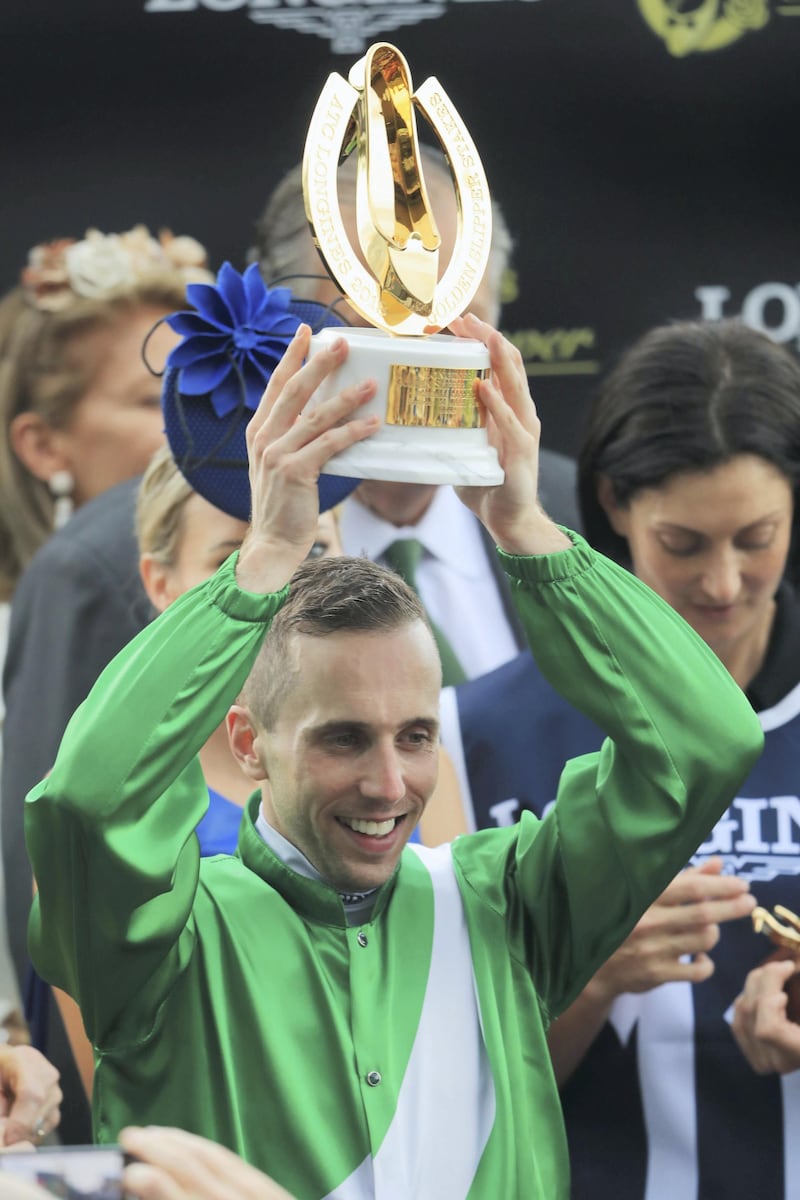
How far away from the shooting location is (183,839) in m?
2.19

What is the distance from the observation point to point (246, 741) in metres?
2.46

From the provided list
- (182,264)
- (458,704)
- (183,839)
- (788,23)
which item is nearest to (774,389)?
(458,704)

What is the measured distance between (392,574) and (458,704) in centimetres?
130

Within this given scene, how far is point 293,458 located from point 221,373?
825mm

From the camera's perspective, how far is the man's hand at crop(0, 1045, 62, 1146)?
2633 mm

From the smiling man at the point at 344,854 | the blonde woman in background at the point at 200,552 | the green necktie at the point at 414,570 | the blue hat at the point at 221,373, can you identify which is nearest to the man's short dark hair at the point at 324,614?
the smiling man at the point at 344,854

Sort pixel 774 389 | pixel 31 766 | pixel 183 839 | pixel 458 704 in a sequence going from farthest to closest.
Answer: pixel 31 766, pixel 458 704, pixel 774 389, pixel 183 839

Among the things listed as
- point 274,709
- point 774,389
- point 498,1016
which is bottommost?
point 498,1016

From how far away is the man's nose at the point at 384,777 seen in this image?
2.24 m

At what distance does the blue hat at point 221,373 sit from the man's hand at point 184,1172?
1.48 meters

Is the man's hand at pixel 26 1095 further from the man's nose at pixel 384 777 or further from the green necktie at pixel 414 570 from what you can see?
the green necktie at pixel 414 570

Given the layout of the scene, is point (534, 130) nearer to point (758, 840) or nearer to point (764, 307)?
point (764, 307)

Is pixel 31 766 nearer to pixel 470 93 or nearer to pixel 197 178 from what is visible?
pixel 197 178

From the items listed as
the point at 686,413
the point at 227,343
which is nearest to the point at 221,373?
the point at 227,343
